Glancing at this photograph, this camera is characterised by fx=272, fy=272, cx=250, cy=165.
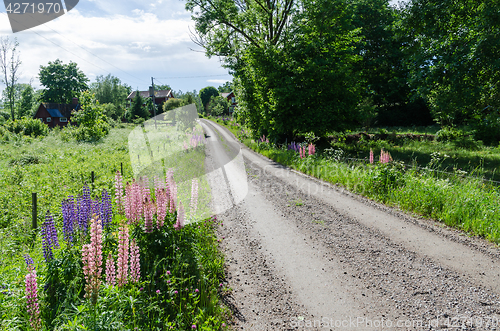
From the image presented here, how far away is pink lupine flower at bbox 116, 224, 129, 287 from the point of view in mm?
3465

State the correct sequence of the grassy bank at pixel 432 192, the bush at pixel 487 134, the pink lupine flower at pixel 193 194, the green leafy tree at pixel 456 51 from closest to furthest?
1. the pink lupine flower at pixel 193 194
2. the grassy bank at pixel 432 192
3. the green leafy tree at pixel 456 51
4. the bush at pixel 487 134

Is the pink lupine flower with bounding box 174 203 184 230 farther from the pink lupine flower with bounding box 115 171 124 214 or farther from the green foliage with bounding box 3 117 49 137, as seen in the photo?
the green foliage with bounding box 3 117 49 137

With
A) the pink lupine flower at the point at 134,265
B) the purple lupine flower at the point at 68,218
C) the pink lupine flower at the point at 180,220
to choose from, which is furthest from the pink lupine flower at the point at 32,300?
the pink lupine flower at the point at 180,220

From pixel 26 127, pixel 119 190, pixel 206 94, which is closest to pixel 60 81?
pixel 26 127

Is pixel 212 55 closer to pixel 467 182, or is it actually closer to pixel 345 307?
pixel 467 182

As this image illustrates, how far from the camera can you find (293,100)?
18812mm

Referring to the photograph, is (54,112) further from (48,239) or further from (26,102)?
(48,239)

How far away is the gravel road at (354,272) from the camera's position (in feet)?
13.3

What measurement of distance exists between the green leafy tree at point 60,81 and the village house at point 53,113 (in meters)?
8.58

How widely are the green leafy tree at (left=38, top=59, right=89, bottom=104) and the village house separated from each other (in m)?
8.58

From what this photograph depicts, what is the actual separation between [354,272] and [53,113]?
73.1 meters

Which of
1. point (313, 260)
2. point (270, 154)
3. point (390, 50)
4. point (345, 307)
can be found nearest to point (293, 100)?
point (270, 154)

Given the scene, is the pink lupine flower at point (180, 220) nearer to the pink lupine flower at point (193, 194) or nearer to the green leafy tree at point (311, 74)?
the pink lupine flower at point (193, 194)

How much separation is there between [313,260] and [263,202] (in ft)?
13.4
